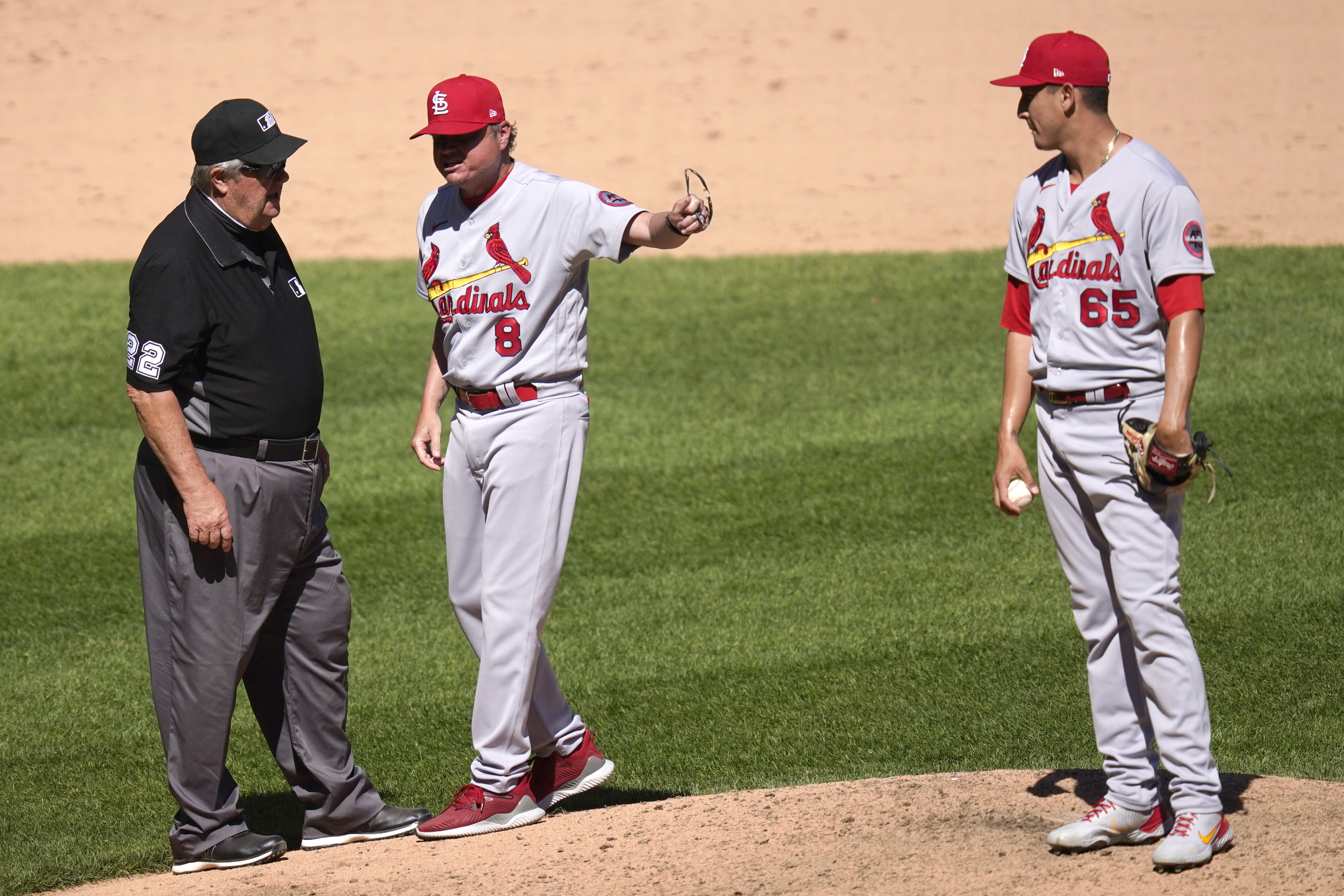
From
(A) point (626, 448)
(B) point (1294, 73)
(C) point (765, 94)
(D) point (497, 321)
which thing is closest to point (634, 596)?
(A) point (626, 448)

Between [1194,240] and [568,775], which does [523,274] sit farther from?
[1194,240]

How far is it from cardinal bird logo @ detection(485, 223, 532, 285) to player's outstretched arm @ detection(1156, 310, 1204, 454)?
181 cm

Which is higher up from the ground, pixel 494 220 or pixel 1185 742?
pixel 494 220

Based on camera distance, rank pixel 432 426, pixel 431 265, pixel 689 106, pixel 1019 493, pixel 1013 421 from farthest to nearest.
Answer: pixel 689 106 → pixel 432 426 → pixel 431 265 → pixel 1013 421 → pixel 1019 493

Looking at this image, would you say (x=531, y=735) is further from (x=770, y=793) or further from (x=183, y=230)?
(x=183, y=230)

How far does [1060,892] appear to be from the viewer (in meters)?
3.52

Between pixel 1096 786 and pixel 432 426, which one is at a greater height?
pixel 432 426

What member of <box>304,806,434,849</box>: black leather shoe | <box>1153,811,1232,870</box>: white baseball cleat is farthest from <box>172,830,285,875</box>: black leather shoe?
<box>1153,811,1232,870</box>: white baseball cleat

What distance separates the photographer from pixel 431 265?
177 inches

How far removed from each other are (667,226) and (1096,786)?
207cm

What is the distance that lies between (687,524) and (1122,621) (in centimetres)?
402

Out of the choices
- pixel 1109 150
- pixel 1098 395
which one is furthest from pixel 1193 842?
pixel 1109 150

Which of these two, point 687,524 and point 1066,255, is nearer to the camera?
point 1066,255

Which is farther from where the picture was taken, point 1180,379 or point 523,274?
Result: point 523,274
